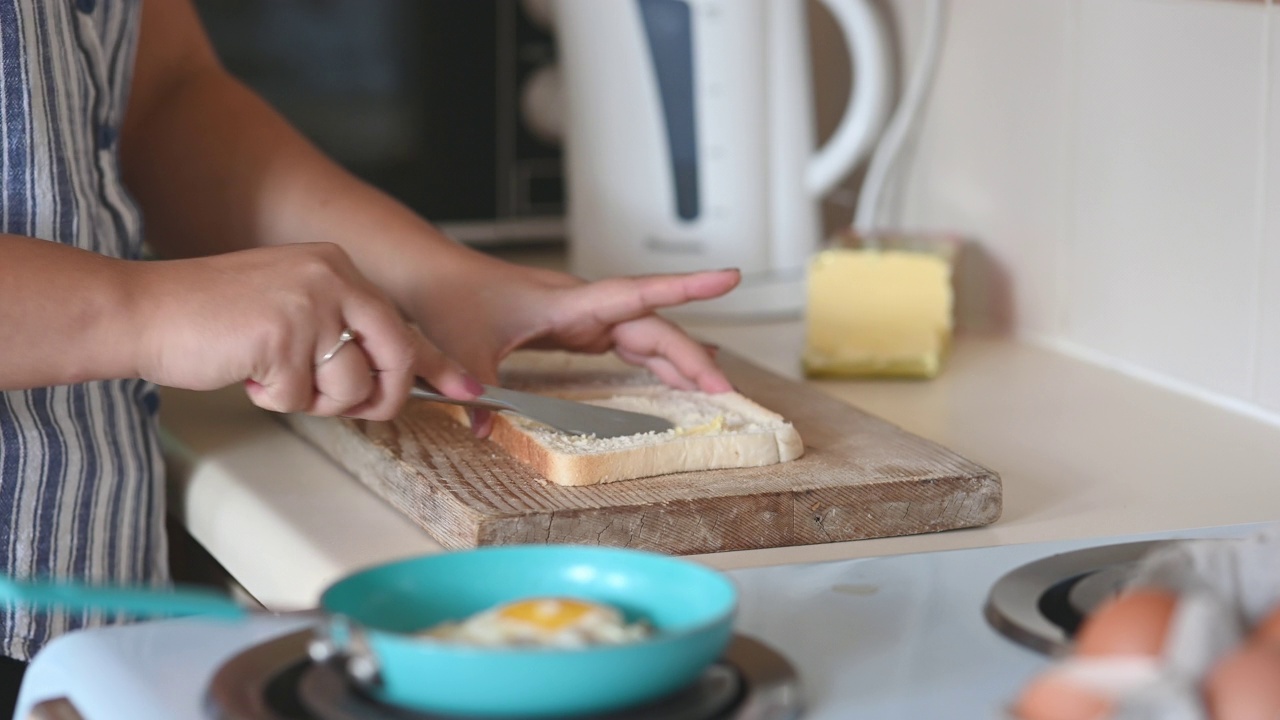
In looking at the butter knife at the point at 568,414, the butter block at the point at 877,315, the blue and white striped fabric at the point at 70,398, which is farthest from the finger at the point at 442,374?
the butter block at the point at 877,315

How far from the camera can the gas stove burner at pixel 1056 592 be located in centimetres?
55

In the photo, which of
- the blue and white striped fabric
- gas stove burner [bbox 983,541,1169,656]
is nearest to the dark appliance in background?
the blue and white striped fabric

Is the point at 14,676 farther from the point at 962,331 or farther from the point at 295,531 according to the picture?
the point at 962,331

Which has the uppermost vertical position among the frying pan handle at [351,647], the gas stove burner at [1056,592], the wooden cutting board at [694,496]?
the frying pan handle at [351,647]

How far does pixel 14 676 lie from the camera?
876mm

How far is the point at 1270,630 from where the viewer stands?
474 mm

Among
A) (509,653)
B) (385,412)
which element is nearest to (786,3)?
(385,412)

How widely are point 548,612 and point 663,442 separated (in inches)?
12.0

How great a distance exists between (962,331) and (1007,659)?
80 centimetres

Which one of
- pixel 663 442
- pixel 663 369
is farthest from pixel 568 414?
pixel 663 369

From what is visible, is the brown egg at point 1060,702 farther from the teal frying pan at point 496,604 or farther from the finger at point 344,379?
the finger at point 344,379

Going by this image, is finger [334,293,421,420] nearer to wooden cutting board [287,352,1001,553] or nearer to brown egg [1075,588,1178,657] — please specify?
wooden cutting board [287,352,1001,553]

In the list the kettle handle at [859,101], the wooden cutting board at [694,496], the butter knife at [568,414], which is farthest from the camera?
the kettle handle at [859,101]

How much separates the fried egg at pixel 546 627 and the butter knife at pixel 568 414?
1.03 feet
